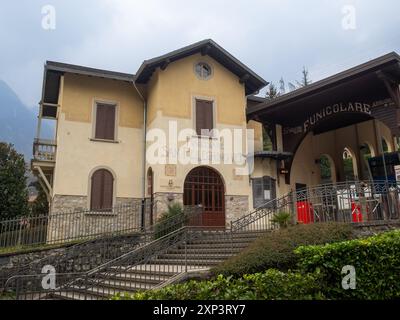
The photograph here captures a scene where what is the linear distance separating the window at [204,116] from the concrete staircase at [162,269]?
534cm

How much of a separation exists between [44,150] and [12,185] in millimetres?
8325

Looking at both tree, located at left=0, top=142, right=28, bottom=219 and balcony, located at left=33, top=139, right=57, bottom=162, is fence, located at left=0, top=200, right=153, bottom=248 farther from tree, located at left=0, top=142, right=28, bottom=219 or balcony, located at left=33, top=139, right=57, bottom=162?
tree, located at left=0, top=142, right=28, bottom=219

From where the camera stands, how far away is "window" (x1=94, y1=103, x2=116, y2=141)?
15469 millimetres

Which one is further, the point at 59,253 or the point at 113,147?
the point at 113,147

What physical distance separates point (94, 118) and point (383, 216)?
1090 centimetres

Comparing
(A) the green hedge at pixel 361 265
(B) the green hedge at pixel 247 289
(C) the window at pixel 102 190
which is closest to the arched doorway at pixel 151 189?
(C) the window at pixel 102 190

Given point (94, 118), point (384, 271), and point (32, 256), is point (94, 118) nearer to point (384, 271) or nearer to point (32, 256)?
point (32, 256)

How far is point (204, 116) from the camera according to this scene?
15.7 meters

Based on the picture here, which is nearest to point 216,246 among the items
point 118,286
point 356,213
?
point 118,286

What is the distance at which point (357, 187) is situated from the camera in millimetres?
10922

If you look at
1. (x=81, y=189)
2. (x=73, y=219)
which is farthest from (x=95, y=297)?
(x=81, y=189)

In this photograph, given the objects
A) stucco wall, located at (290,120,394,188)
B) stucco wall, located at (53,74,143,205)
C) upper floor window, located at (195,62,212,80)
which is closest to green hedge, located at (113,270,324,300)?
stucco wall, located at (53,74,143,205)

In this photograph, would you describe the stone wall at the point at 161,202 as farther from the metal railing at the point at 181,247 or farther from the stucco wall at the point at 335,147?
the stucco wall at the point at 335,147

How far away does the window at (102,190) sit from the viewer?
1462 centimetres
